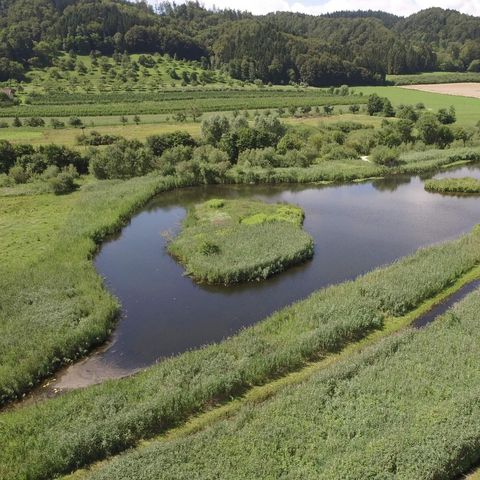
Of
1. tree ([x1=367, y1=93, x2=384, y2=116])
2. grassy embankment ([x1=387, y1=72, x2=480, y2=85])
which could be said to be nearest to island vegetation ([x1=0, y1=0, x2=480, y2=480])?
tree ([x1=367, y1=93, x2=384, y2=116])

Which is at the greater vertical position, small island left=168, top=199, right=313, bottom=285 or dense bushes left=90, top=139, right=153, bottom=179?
dense bushes left=90, top=139, right=153, bottom=179

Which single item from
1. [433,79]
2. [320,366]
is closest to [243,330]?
[320,366]

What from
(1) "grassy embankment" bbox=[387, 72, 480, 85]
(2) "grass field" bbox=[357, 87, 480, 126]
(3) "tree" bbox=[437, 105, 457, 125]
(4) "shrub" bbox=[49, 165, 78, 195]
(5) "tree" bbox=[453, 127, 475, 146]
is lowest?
(4) "shrub" bbox=[49, 165, 78, 195]

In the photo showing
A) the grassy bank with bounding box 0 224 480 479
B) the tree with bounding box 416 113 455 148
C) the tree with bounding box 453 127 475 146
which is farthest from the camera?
the tree with bounding box 453 127 475 146

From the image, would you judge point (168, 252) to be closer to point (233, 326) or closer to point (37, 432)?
point (233, 326)

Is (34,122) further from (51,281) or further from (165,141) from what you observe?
(51,281)

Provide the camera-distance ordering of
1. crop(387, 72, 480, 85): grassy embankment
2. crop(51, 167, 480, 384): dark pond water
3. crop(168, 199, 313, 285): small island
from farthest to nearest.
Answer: crop(387, 72, 480, 85): grassy embankment
crop(168, 199, 313, 285): small island
crop(51, 167, 480, 384): dark pond water

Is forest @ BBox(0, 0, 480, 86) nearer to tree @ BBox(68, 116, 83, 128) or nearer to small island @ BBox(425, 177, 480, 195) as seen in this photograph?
tree @ BBox(68, 116, 83, 128)
